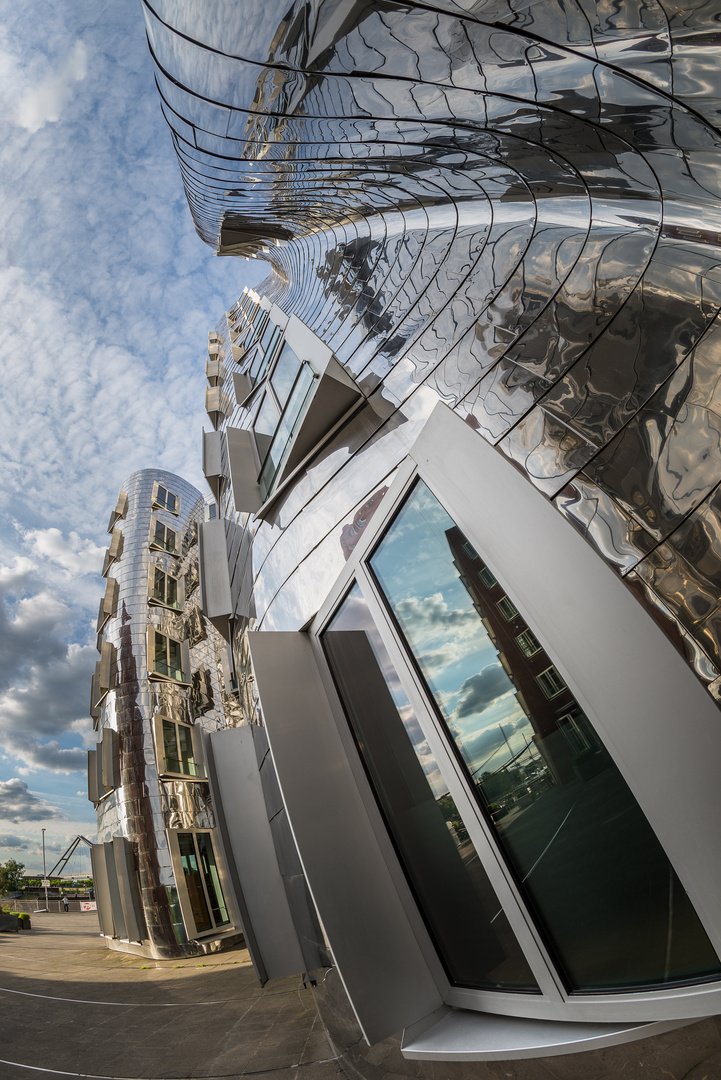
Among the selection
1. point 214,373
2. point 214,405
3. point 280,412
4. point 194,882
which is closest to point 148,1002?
A: point 194,882

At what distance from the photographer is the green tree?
180 ft

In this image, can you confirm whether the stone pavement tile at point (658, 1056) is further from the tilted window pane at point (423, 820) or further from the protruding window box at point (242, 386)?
the protruding window box at point (242, 386)

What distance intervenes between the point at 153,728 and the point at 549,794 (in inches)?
760

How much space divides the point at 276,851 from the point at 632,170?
24.8ft

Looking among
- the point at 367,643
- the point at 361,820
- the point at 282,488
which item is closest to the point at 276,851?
the point at 361,820

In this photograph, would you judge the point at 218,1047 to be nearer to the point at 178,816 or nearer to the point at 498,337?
the point at 498,337

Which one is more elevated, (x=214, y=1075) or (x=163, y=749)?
(x=163, y=749)

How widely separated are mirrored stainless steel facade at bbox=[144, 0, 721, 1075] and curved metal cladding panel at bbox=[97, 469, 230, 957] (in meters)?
15.7

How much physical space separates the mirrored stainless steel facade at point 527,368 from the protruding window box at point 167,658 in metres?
17.8

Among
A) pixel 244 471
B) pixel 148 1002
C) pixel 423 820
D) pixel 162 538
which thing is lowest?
pixel 148 1002

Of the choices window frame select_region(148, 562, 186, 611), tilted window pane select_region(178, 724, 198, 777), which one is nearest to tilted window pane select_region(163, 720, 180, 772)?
tilted window pane select_region(178, 724, 198, 777)

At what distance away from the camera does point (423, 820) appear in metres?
3.62

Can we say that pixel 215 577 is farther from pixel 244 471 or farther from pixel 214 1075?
pixel 214 1075

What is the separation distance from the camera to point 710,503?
2.09 metres
